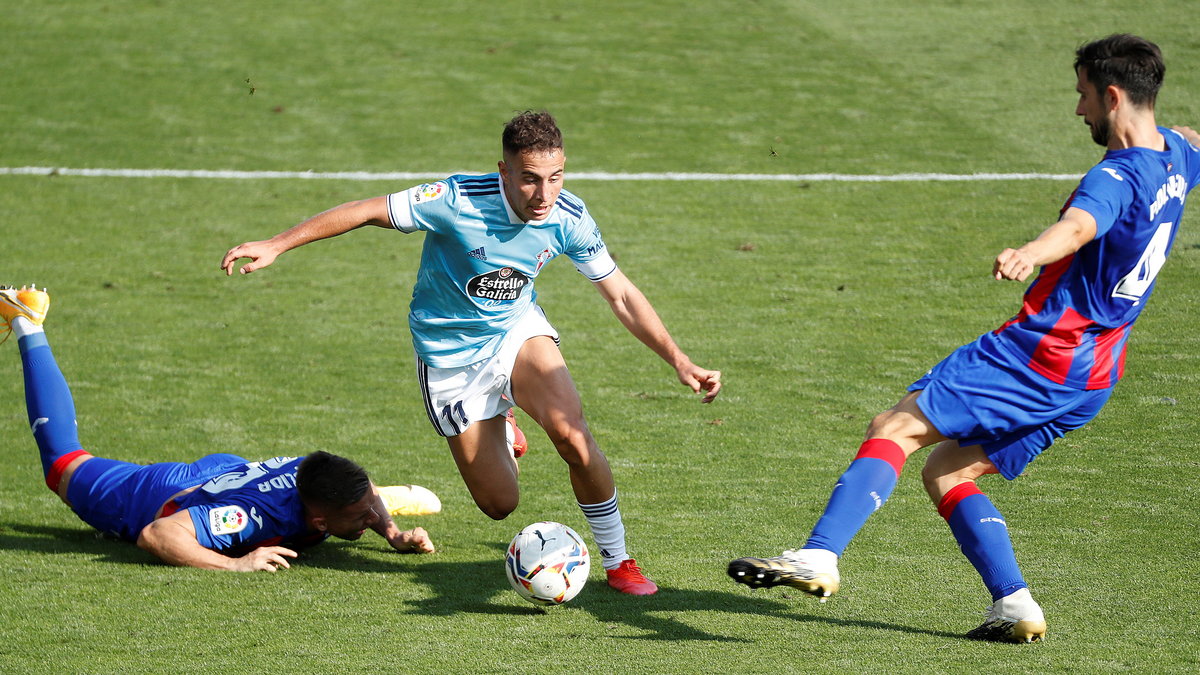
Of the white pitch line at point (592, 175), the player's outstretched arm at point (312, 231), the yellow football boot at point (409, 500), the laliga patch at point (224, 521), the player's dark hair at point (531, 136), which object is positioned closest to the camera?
the player's outstretched arm at point (312, 231)

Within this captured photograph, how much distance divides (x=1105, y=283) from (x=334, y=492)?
3.06 metres

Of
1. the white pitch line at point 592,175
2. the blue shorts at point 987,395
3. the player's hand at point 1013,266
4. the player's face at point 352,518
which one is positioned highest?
the player's hand at point 1013,266

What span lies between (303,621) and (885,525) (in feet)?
8.69

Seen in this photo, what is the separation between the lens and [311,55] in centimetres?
1530

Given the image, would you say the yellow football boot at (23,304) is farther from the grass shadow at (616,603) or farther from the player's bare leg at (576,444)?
the player's bare leg at (576,444)

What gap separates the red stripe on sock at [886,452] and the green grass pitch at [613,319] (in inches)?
26.1

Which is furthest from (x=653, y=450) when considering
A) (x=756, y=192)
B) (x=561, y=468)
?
(x=756, y=192)

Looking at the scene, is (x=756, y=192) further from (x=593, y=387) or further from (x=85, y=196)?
(x=85, y=196)

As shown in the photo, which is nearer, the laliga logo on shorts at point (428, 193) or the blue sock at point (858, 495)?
the blue sock at point (858, 495)

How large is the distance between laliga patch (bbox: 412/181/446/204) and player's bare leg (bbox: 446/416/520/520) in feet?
3.33

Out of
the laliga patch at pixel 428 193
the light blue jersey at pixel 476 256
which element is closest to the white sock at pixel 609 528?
the light blue jersey at pixel 476 256

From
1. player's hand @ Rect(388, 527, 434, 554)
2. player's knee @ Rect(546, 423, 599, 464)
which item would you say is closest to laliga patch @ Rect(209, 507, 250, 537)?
player's hand @ Rect(388, 527, 434, 554)

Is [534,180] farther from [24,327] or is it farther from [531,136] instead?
[24,327]

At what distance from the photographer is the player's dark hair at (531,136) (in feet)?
15.0
